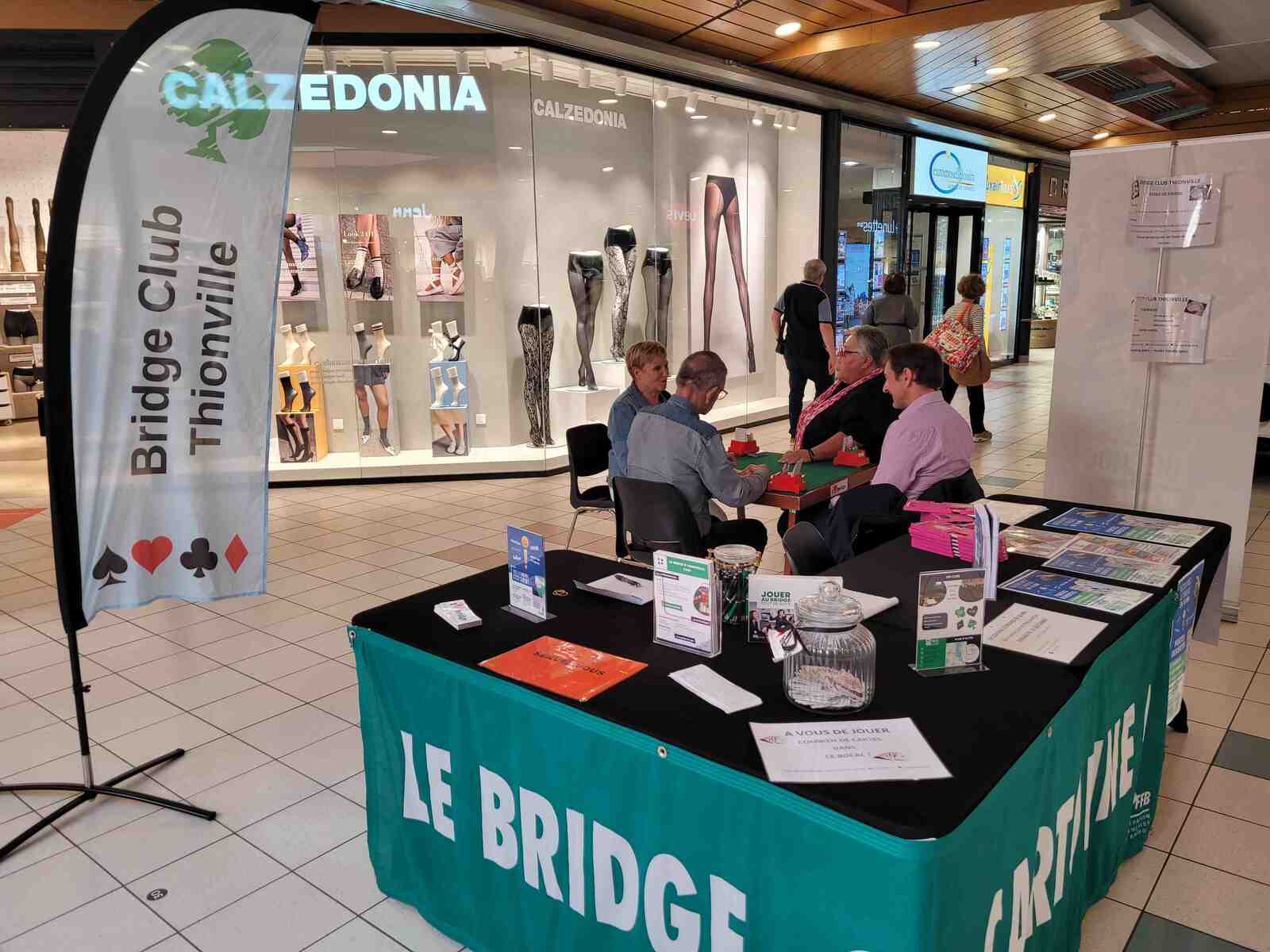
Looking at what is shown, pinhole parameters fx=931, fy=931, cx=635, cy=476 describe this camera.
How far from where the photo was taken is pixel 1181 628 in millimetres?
2758

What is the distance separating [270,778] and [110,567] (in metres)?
0.92

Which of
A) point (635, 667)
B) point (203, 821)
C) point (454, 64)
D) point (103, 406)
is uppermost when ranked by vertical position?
point (454, 64)

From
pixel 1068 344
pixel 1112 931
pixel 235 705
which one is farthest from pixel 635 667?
pixel 1068 344

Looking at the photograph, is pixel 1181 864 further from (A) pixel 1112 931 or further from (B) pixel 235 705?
(B) pixel 235 705

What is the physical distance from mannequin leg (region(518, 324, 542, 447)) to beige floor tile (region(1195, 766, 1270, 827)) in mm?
5552

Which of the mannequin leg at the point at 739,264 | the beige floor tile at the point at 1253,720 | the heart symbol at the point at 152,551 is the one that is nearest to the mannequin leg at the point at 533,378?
the mannequin leg at the point at 739,264

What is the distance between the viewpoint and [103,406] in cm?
243

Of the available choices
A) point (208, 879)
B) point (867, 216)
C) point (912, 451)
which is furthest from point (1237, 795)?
point (867, 216)

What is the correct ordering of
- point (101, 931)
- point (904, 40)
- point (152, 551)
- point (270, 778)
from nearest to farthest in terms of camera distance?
1. point (101, 931)
2. point (152, 551)
3. point (270, 778)
4. point (904, 40)

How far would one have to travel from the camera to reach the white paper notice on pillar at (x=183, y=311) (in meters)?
2.38

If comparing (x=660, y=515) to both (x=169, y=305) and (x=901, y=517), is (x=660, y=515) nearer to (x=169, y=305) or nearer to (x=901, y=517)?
(x=901, y=517)

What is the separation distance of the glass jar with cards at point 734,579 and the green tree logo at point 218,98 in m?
1.70

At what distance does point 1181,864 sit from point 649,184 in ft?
23.4

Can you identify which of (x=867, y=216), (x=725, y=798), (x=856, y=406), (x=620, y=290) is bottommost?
(x=725, y=798)
